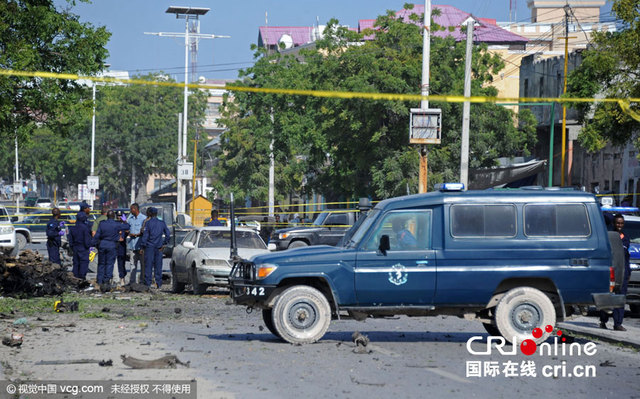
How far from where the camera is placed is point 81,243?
77.7 ft

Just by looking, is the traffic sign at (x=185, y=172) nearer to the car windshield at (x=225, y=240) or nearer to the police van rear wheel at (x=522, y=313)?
the car windshield at (x=225, y=240)

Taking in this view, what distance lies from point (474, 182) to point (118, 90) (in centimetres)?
5955

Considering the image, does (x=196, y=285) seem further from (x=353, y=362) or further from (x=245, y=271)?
(x=353, y=362)

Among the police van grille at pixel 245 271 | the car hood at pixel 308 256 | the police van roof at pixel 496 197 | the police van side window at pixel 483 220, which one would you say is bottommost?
the police van grille at pixel 245 271

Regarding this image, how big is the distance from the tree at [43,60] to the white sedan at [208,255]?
4.39 meters

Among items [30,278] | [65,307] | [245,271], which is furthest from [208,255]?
[245,271]

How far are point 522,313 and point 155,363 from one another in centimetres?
493

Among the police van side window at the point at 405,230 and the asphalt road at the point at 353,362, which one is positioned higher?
the police van side window at the point at 405,230

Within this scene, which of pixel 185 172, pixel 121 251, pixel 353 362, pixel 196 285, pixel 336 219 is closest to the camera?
pixel 353 362

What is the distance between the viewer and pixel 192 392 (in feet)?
29.8

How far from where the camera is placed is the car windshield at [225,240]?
22.3m

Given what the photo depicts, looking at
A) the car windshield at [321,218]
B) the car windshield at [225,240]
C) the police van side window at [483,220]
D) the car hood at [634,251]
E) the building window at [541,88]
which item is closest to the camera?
the police van side window at [483,220]

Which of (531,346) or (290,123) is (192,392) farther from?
(290,123)

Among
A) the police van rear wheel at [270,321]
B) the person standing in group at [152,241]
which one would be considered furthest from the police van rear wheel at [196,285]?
the police van rear wheel at [270,321]
